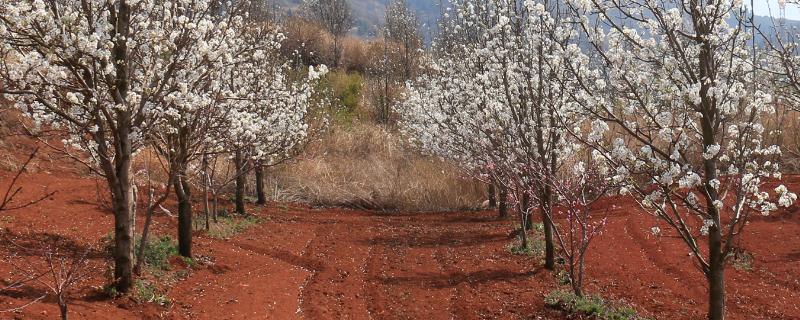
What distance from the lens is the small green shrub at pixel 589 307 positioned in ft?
28.7

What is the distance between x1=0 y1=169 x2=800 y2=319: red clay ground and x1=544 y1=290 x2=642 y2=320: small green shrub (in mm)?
230

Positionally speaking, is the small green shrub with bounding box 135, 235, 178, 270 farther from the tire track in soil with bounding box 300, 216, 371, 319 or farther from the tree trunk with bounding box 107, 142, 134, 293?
the tire track in soil with bounding box 300, 216, 371, 319

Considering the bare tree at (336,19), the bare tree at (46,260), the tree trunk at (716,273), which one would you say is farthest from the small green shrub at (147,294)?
the bare tree at (336,19)

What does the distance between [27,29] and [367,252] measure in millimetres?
9339

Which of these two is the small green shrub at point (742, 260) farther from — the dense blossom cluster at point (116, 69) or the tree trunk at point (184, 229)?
the tree trunk at point (184, 229)

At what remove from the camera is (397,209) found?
23.9m

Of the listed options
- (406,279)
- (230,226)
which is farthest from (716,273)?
(230,226)

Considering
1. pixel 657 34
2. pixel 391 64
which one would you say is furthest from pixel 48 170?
pixel 391 64

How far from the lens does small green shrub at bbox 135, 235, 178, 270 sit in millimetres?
10373

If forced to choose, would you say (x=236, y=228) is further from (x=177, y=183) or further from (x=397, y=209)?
(x=397, y=209)

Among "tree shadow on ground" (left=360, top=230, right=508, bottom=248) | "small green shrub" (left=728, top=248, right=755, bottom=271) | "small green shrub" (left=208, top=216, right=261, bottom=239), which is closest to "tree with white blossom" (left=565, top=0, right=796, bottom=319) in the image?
"small green shrub" (left=728, top=248, right=755, bottom=271)

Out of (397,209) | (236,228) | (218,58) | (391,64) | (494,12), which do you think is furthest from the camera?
(391,64)

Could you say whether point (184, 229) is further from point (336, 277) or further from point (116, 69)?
point (116, 69)

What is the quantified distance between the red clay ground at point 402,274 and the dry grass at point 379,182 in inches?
215
